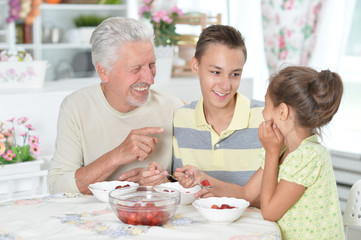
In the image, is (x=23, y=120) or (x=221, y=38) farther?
(x=23, y=120)

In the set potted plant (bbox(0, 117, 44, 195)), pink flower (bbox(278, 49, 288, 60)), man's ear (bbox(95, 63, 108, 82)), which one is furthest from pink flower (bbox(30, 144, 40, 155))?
pink flower (bbox(278, 49, 288, 60))

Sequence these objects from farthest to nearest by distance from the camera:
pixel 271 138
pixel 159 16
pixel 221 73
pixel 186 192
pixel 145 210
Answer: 1. pixel 159 16
2. pixel 221 73
3. pixel 186 192
4. pixel 271 138
5. pixel 145 210

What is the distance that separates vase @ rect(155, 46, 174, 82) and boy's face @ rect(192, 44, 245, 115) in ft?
4.40

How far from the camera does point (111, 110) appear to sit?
2.09m

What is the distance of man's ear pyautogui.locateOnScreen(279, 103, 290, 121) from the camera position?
1534 millimetres

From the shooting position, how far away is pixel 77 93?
2.12 metres

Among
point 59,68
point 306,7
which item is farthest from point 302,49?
point 59,68

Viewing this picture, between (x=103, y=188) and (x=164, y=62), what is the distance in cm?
168

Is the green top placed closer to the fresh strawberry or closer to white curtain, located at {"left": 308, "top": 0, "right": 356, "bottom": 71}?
the fresh strawberry

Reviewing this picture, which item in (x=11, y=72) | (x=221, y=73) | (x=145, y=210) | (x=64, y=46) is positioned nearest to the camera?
(x=145, y=210)

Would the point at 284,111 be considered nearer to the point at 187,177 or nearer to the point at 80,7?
the point at 187,177

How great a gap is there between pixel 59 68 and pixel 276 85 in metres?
3.99

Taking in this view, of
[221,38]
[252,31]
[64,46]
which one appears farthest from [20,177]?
[64,46]

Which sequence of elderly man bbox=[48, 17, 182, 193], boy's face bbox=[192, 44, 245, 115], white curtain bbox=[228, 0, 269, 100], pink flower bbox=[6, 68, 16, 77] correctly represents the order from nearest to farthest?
boy's face bbox=[192, 44, 245, 115], elderly man bbox=[48, 17, 182, 193], pink flower bbox=[6, 68, 16, 77], white curtain bbox=[228, 0, 269, 100]
